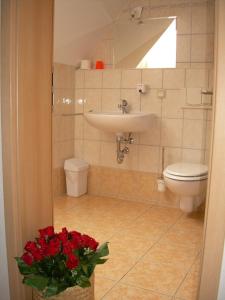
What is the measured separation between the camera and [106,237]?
2.67 meters

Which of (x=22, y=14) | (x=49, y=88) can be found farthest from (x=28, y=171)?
(x=22, y=14)

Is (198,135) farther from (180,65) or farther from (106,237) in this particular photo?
(106,237)

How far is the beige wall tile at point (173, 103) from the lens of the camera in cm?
327

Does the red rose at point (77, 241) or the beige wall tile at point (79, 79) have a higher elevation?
the beige wall tile at point (79, 79)

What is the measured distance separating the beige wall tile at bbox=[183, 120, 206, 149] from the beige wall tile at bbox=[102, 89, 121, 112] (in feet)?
2.49

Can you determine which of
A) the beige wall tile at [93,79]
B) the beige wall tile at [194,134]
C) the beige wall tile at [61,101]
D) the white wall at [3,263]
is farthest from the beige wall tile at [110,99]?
the white wall at [3,263]

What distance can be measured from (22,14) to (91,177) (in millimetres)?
2563

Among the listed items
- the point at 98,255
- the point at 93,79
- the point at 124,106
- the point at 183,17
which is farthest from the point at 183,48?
the point at 98,255

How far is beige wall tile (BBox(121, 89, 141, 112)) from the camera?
3.45m

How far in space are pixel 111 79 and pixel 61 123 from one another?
71 centimetres

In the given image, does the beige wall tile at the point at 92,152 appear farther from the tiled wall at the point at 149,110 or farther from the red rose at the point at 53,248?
the red rose at the point at 53,248

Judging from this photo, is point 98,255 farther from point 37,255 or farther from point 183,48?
point 183,48

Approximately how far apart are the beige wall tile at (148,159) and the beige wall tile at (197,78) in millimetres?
721

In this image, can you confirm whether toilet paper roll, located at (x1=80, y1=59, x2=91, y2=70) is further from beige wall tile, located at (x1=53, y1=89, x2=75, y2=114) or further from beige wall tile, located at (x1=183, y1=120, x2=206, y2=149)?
beige wall tile, located at (x1=183, y1=120, x2=206, y2=149)
